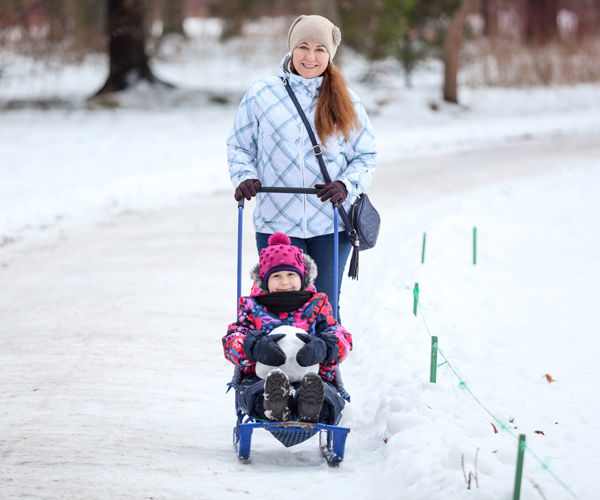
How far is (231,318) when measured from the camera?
689cm

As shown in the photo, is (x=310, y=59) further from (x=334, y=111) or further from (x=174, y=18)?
(x=174, y=18)

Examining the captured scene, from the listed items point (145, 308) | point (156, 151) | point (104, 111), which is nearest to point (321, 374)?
point (145, 308)

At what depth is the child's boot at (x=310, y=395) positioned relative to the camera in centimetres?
392

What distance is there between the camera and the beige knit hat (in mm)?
4418

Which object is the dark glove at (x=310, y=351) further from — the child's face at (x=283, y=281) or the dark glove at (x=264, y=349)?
the child's face at (x=283, y=281)

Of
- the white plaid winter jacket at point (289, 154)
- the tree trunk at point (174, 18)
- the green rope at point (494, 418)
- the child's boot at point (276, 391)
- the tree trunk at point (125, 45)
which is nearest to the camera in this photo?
the green rope at point (494, 418)

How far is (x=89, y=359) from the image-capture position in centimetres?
588

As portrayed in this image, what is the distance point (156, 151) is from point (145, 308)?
950 centimetres

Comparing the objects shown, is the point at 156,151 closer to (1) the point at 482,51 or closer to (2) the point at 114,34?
(2) the point at 114,34

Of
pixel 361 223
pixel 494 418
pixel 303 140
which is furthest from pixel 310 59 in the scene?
pixel 494 418

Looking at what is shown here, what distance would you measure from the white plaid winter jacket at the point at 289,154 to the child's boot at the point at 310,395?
92cm

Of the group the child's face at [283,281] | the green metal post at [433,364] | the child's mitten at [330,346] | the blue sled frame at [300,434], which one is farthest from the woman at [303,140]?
the blue sled frame at [300,434]

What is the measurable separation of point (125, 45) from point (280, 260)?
1889cm

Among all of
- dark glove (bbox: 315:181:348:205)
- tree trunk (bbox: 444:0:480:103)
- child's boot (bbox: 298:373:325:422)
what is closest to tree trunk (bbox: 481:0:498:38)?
tree trunk (bbox: 444:0:480:103)
